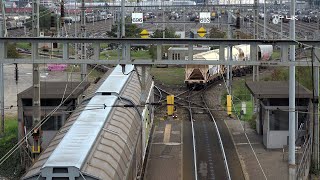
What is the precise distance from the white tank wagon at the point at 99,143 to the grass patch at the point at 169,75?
77.0 feet

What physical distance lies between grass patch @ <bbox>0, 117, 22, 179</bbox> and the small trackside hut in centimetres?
854

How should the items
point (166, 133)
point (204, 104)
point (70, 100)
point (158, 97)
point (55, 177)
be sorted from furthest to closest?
point (158, 97) < point (204, 104) < point (166, 133) < point (70, 100) < point (55, 177)

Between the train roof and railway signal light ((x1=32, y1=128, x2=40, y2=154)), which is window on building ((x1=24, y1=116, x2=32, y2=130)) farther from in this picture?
the train roof

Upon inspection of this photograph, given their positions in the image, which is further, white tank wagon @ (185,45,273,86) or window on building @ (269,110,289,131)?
white tank wagon @ (185,45,273,86)

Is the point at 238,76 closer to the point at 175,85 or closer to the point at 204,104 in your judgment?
the point at 175,85

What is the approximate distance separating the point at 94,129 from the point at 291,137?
20.1 ft

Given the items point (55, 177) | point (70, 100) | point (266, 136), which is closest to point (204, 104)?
point (266, 136)

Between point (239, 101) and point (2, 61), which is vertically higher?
point (2, 61)

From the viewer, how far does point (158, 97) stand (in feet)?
108

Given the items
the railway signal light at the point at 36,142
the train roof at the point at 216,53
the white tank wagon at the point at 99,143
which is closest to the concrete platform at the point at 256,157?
the white tank wagon at the point at 99,143

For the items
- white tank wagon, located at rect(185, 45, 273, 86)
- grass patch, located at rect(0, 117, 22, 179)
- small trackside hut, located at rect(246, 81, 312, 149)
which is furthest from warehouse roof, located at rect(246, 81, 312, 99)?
white tank wagon, located at rect(185, 45, 273, 86)

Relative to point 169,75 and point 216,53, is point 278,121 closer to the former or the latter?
point 216,53

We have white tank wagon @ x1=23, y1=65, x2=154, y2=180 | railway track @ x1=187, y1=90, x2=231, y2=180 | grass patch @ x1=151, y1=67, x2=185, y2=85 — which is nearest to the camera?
white tank wagon @ x1=23, y1=65, x2=154, y2=180

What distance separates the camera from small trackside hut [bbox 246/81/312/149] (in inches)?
830
